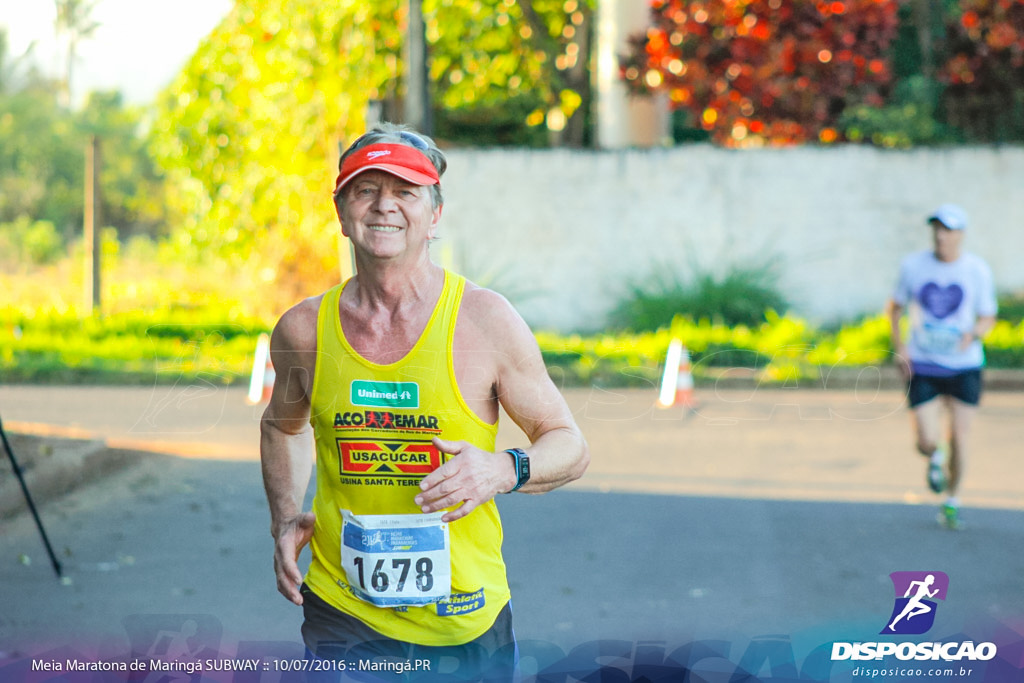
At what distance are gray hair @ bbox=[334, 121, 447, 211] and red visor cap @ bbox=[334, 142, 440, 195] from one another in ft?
0.08

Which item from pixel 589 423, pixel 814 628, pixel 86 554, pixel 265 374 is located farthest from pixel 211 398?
pixel 814 628

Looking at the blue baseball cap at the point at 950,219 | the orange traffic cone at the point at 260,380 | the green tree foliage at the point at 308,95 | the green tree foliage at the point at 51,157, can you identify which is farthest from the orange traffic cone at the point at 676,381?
the green tree foliage at the point at 51,157

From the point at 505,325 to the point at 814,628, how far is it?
9.84 feet

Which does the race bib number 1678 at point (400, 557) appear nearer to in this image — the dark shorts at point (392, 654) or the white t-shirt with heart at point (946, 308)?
the dark shorts at point (392, 654)

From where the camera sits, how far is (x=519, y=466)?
2729 mm

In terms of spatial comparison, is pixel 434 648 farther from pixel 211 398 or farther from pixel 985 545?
pixel 211 398

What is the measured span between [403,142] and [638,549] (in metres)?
4.26

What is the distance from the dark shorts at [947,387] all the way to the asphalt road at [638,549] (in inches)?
27.9

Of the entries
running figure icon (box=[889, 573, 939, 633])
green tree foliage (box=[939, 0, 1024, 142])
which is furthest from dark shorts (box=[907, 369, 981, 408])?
green tree foliage (box=[939, 0, 1024, 142])

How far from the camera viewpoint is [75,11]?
523cm

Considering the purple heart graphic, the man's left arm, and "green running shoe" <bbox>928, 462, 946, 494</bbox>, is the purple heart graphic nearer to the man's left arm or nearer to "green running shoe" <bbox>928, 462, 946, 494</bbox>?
"green running shoe" <bbox>928, 462, 946, 494</bbox>

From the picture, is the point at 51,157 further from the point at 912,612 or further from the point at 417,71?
the point at 912,612

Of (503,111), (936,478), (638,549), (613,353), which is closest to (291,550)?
(638,549)

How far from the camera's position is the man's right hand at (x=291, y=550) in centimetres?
297
